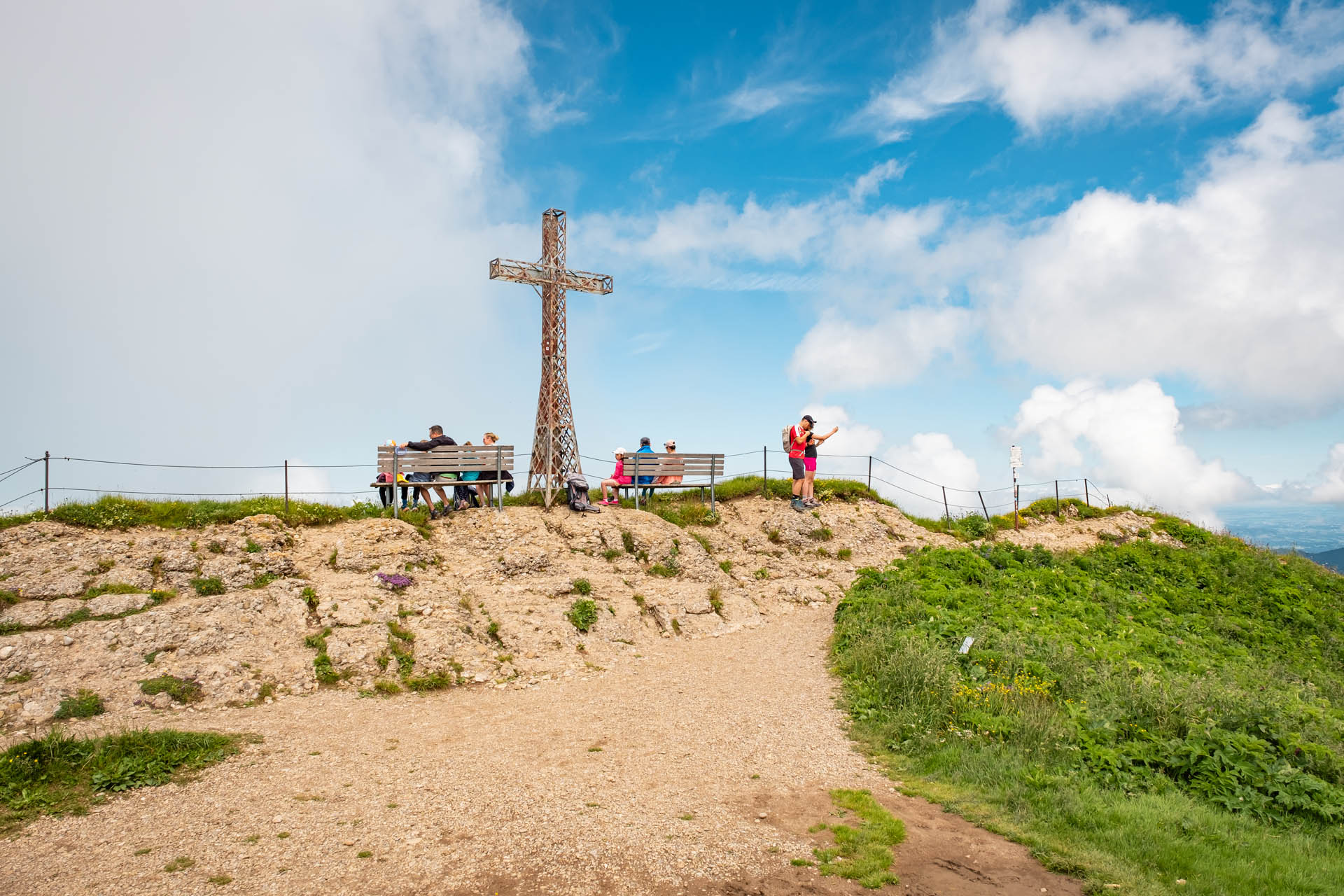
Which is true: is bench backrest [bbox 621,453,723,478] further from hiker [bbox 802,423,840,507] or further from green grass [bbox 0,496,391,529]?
green grass [bbox 0,496,391,529]

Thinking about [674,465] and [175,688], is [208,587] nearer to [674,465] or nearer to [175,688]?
[175,688]

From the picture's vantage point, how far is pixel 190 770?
7.92m

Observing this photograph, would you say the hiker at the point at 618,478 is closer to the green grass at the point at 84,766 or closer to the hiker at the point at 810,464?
the hiker at the point at 810,464

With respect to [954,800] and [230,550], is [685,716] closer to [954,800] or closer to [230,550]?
[954,800]

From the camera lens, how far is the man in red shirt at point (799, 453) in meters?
20.5

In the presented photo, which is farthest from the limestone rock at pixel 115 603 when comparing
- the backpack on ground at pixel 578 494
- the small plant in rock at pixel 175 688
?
the backpack on ground at pixel 578 494

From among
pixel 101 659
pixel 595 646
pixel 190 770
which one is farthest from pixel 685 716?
pixel 101 659

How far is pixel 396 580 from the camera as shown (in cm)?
1333

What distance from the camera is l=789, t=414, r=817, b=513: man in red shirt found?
20531 mm

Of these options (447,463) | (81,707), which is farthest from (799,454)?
(81,707)

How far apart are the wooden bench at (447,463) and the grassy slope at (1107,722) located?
800cm

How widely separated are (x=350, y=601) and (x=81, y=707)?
3.86 m

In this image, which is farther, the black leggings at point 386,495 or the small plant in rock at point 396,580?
the black leggings at point 386,495

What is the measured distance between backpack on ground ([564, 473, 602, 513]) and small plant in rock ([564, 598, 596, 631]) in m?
3.74
